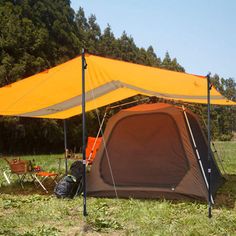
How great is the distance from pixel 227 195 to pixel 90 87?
2968 millimetres

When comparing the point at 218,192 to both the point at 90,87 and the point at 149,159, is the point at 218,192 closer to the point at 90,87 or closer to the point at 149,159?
the point at 149,159

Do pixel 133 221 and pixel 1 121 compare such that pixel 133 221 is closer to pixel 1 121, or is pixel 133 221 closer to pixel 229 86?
pixel 1 121

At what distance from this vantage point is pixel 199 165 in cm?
649

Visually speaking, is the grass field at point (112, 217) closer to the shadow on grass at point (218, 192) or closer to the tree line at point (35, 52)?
the shadow on grass at point (218, 192)

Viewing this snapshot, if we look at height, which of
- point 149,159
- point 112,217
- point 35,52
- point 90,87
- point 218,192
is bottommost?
point 218,192

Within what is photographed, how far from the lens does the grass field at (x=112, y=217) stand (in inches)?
175

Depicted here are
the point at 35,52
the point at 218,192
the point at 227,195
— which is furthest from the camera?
the point at 35,52

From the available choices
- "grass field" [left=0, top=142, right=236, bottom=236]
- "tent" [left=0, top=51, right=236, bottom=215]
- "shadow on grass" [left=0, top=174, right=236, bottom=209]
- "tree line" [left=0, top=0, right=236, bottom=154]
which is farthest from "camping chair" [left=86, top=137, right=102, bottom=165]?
"tree line" [left=0, top=0, right=236, bottom=154]

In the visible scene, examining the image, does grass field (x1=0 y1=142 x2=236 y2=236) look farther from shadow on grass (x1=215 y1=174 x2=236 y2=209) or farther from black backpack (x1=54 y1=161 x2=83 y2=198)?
black backpack (x1=54 y1=161 x2=83 y2=198)

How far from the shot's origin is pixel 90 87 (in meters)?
6.17

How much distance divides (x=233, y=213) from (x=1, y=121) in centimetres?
1394

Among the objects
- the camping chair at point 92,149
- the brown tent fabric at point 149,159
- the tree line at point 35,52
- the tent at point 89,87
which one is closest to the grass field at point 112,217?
the brown tent fabric at point 149,159

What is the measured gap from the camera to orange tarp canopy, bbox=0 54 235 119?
582 cm

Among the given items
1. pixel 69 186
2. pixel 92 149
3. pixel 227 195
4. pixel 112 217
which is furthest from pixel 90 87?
pixel 227 195
